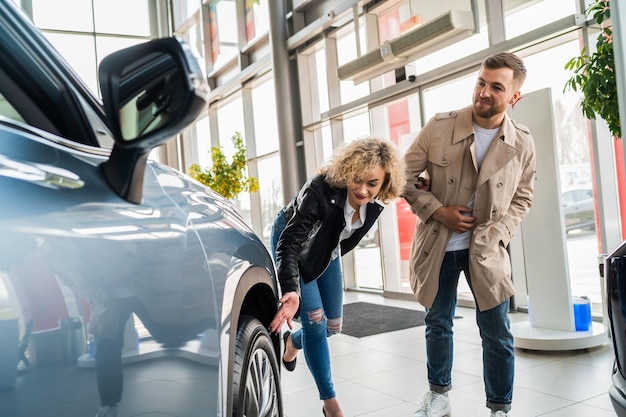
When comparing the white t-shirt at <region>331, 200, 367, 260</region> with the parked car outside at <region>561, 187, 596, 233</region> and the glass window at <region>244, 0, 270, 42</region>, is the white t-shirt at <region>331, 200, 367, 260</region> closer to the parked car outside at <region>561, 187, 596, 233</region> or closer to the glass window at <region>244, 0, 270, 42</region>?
the parked car outside at <region>561, 187, 596, 233</region>

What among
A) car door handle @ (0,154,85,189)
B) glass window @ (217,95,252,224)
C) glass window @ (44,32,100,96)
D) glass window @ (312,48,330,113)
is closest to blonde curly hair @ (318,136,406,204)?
car door handle @ (0,154,85,189)

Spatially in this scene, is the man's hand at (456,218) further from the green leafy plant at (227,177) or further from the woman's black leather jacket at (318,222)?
the green leafy plant at (227,177)

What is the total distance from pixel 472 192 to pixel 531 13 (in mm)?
3842

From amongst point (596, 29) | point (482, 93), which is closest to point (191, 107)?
point (482, 93)

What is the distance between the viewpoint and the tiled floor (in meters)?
3.04

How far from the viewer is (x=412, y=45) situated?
272 inches

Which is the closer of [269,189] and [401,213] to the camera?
[401,213]

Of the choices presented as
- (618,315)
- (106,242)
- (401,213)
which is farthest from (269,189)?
(106,242)

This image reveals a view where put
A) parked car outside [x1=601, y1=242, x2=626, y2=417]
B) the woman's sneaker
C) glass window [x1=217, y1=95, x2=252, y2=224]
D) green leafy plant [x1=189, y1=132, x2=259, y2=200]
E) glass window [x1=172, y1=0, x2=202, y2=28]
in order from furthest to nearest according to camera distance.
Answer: glass window [x1=172, y1=0, x2=202, y2=28]
glass window [x1=217, y1=95, x2=252, y2=224]
green leafy plant [x1=189, y1=132, x2=259, y2=200]
the woman's sneaker
parked car outside [x1=601, y1=242, x2=626, y2=417]

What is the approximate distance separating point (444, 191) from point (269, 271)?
1.20 meters

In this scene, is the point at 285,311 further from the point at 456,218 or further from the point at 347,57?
the point at 347,57

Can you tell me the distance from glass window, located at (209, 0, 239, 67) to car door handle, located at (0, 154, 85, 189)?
11496 mm

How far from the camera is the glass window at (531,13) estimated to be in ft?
18.2

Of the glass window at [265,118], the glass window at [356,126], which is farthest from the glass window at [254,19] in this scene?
the glass window at [356,126]
